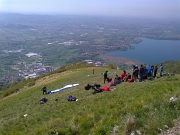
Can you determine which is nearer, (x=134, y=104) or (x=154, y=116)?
(x=154, y=116)

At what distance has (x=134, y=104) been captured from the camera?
1027 centimetres

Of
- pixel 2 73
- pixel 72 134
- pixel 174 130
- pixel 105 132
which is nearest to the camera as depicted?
pixel 174 130

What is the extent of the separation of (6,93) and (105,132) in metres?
39.0

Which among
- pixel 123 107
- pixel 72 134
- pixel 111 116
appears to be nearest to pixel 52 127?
pixel 72 134

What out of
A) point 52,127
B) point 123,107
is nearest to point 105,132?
point 123,107

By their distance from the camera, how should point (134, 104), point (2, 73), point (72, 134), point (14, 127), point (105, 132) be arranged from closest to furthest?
point (105, 132), point (72, 134), point (134, 104), point (14, 127), point (2, 73)

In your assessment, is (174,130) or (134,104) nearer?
(174,130)

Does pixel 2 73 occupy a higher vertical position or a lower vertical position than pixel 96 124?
lower

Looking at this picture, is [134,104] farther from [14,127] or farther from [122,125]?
[14,127]

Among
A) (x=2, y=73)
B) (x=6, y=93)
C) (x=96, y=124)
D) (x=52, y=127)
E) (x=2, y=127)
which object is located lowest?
(x=2, y=73)

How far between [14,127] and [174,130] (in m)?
10.5

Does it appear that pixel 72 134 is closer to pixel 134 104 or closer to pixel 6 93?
pixel 134 104

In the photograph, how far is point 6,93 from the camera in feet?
141

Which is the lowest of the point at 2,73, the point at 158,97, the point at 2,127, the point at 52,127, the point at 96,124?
the point at 2,73
